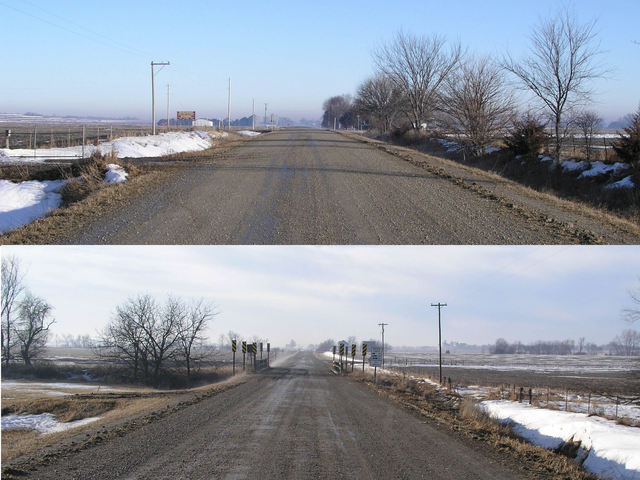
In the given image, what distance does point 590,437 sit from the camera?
9516mm

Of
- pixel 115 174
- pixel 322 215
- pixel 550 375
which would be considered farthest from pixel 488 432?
pixel 550 375

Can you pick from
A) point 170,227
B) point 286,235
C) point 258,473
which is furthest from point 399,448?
point 170,227

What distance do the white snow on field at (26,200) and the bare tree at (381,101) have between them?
7047 cm

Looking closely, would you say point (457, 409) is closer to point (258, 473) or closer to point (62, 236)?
point (258, 473)

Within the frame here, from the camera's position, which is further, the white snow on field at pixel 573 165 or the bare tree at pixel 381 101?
the bare tree at pixel 381 101

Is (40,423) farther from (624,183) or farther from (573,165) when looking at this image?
(573,165)

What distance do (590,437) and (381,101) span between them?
8753 cm

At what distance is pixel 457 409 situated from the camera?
15.4 metres

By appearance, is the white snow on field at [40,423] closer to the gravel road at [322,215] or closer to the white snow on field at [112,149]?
the gravel road at [322,215]

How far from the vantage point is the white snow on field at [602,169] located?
24062 mm

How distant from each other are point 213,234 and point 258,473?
201 inches

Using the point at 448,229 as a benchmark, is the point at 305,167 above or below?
above

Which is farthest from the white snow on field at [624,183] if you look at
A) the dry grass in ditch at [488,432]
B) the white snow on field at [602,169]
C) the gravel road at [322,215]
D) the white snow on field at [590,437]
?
the white snow on field at [590,437]

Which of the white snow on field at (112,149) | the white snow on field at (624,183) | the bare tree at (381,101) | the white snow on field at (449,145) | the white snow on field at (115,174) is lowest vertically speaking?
the white snow on field at (115,174)
